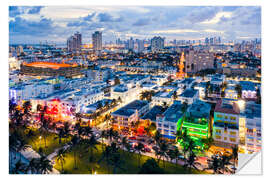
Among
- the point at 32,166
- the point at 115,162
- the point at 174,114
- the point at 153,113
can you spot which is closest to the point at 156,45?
the point at 153,113

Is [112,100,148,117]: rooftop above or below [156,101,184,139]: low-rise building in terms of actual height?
above

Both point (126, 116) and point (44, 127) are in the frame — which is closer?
point (44, 127)

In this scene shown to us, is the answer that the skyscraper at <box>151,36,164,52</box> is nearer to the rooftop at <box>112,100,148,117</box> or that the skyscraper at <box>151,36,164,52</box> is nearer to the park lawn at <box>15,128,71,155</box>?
the rooftop at <box>112,100,148,117</box>

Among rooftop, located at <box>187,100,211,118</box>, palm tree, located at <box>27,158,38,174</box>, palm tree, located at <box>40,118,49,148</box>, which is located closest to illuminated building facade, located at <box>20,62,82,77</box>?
palm tree, located at <box>40,118,49,148</box>

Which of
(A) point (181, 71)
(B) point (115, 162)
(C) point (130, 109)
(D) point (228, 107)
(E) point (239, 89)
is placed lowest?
(B) point (115, 162)

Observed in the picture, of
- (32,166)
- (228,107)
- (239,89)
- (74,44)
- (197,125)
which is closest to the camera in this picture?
(32,166)

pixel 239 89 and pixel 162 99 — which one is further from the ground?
pixel 239 89

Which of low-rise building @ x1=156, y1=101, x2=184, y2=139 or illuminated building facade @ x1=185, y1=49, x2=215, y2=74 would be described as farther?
illuminated building facade @ x1=185, y1=49, x2=215, y2=74

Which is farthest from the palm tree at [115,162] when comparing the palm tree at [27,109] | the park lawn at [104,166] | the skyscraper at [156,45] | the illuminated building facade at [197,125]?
the skyscraper at [156,45]

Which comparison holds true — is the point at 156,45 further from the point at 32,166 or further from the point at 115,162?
the point at 32,166

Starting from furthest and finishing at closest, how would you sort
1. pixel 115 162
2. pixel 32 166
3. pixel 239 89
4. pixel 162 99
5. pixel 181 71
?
pixel 181 71 → pixel 239 89 → pixel 162 99 → pixel 115 162 → pixel 32 166
